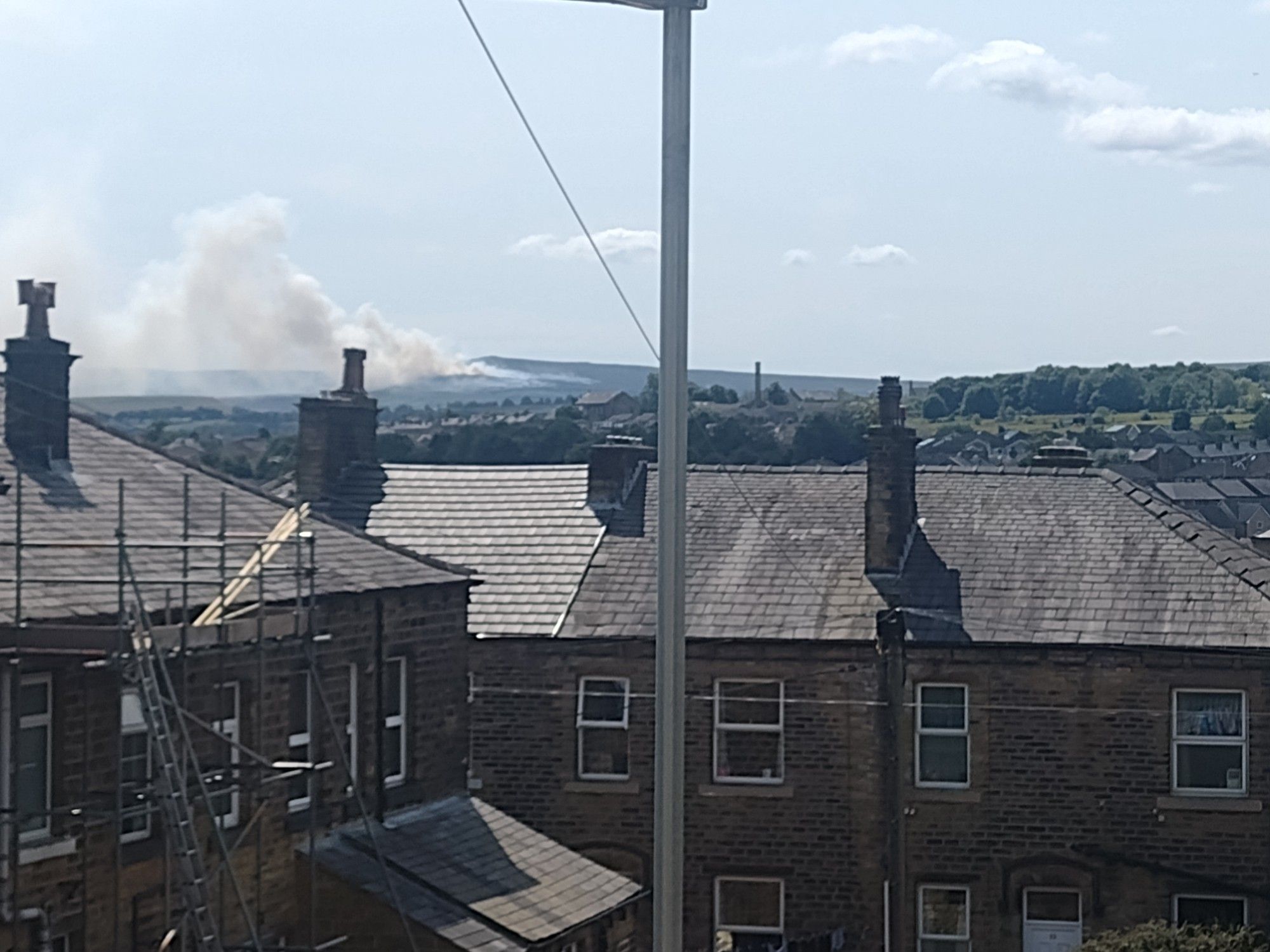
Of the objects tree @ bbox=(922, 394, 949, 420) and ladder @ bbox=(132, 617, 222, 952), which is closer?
ladder @ bbox=(132, 617, 222, 952)

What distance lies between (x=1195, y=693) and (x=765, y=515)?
6.81 metres

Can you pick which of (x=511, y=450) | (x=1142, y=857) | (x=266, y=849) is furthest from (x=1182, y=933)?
(x=511, y=450)

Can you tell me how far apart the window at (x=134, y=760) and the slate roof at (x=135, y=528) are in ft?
2.72

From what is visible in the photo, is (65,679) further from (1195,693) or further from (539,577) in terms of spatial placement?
(1195,693)

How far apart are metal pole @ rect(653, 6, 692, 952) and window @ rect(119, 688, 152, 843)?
546cm

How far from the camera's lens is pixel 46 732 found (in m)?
13.4

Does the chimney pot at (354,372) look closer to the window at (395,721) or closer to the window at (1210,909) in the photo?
the window at (395,721)

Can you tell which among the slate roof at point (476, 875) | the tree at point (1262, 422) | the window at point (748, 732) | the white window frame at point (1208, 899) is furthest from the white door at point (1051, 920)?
the tree at point (1262, 422)

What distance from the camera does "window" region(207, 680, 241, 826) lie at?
14109mm

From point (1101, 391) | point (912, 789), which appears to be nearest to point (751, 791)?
point (912, 789)

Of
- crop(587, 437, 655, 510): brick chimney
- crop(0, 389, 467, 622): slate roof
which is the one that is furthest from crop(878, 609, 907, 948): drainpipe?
crop(0, 389, 467, 622): slate roof

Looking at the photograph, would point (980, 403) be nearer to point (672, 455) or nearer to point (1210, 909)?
point (1210, 909)

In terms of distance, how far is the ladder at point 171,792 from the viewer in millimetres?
12719

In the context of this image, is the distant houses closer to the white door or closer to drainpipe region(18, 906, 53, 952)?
the white door
